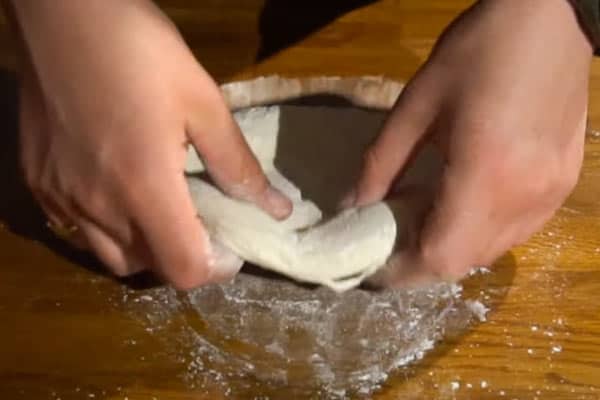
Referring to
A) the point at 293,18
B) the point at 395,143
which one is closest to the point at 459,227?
the point at 395,143

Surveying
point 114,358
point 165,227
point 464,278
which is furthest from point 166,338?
point 464,278

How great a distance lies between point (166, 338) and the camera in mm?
842

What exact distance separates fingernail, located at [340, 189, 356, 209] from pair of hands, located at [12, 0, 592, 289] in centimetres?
5

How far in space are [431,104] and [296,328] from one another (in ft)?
0.76

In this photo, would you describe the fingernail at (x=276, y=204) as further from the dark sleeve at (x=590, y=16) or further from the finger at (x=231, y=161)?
the dark sleeve at (x=590, y=16)

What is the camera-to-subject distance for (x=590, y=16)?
726mm

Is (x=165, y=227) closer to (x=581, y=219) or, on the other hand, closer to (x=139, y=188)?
(x=139, y=188)

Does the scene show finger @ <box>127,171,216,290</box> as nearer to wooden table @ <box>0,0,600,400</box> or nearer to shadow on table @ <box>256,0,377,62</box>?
wooden table @ <box>0,0,600,400</box>

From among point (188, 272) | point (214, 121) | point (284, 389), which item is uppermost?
point (214, 121)

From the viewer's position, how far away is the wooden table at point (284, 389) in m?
0.81

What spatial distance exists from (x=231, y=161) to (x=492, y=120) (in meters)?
0.19

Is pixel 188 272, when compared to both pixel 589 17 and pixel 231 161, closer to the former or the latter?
pixel 231 161

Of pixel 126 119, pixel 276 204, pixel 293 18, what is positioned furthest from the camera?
pixel 293 18

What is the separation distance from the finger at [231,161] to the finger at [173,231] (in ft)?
0.11
